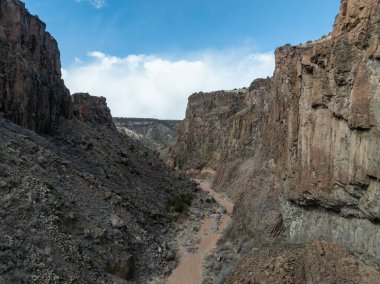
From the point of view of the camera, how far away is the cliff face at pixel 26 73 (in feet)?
119

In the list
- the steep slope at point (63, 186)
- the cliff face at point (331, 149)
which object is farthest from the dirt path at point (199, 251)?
the cliff face at point (331, 149)

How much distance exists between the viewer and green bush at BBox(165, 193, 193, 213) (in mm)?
38781

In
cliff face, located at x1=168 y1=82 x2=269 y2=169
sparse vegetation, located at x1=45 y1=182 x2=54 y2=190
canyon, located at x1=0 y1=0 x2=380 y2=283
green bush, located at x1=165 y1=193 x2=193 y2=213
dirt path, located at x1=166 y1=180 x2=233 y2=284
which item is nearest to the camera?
canyon, located at x1=0 y1=0 x2=380 y2=283

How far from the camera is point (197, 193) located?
1953 inches

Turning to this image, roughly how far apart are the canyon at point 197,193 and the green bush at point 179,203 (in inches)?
7.8

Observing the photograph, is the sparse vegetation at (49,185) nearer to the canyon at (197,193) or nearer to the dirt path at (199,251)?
the canyon at (197,193)

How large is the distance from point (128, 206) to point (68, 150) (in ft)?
31.9

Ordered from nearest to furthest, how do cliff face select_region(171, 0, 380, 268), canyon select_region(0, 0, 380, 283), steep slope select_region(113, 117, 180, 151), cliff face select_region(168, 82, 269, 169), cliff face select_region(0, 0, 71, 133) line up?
cliff face select_region(171, 0, 380, 268), canyon select_region(0, 0, 380, 283), cliff face select_region(0, 0, 71, 133), cliff face select_region(168, 82, 269, 169), steep slope select_region(113, 117, 180, 151)

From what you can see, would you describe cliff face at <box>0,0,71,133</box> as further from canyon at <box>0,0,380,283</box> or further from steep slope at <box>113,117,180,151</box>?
steep slope at <box>113,117,180,151</box>

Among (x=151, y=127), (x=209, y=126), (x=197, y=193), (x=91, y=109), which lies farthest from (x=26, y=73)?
(x=151, y=127)

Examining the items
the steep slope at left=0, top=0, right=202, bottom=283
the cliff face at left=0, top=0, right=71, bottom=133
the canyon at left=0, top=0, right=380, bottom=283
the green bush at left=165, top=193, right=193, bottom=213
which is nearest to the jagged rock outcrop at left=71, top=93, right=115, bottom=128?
the steep slope at left=0, top=0, right=202, bottom=283

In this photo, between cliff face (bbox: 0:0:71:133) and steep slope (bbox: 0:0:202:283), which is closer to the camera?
steep slope (bbox: 0:0:202:283)

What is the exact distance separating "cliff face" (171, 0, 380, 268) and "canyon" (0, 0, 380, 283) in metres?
0.06

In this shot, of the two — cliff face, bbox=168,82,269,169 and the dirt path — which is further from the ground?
cliff face, bbox=168,82,269,169
